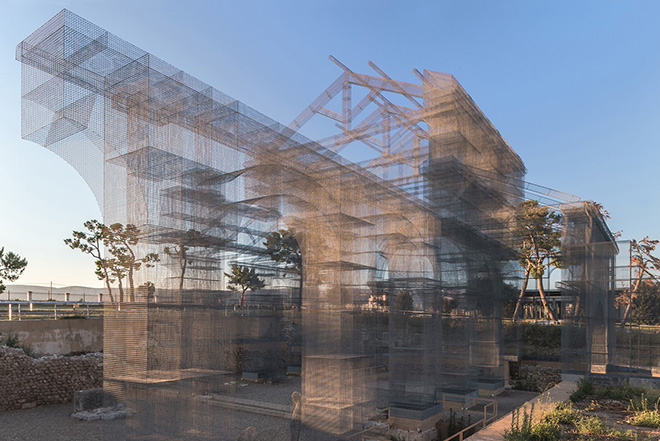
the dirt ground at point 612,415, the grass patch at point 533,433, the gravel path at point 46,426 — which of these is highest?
the grass patch at point 533,433

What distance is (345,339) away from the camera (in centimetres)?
1142

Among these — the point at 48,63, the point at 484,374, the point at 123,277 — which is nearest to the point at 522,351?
the point at 484,374

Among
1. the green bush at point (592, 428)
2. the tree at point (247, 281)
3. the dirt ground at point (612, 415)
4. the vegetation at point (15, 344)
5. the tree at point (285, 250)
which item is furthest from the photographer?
the tree at point (247, 281)

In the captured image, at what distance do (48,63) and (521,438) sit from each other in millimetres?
8630

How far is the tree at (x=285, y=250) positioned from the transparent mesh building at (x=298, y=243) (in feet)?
1.03

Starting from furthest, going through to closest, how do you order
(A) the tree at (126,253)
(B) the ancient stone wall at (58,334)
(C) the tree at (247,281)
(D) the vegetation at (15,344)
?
1. (C) the tree at (247,281)
2. (B) the ancient stone wall at (58,334)
3. (D) the vegetation at (15,344)
4. (A) the tree at (126,253)

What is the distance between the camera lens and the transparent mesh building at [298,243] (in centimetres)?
774

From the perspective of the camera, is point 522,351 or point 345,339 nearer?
point 345,339

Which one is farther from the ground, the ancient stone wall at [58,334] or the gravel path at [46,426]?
the ancient stone wall at [58,334]

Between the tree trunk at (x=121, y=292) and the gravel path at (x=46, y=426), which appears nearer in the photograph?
the tree trunk at (x=121, y=292)

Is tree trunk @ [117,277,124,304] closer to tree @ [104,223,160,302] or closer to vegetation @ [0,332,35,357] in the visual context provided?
tree @ [104,223,160,302]

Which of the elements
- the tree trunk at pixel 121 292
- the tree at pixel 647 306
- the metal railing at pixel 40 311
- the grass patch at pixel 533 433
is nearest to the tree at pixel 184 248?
the tree trunk at pixel 121 292

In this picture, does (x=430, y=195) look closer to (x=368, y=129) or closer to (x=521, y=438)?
(x=368, y=129)

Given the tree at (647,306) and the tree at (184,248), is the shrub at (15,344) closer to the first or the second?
the tree at (184,248)
